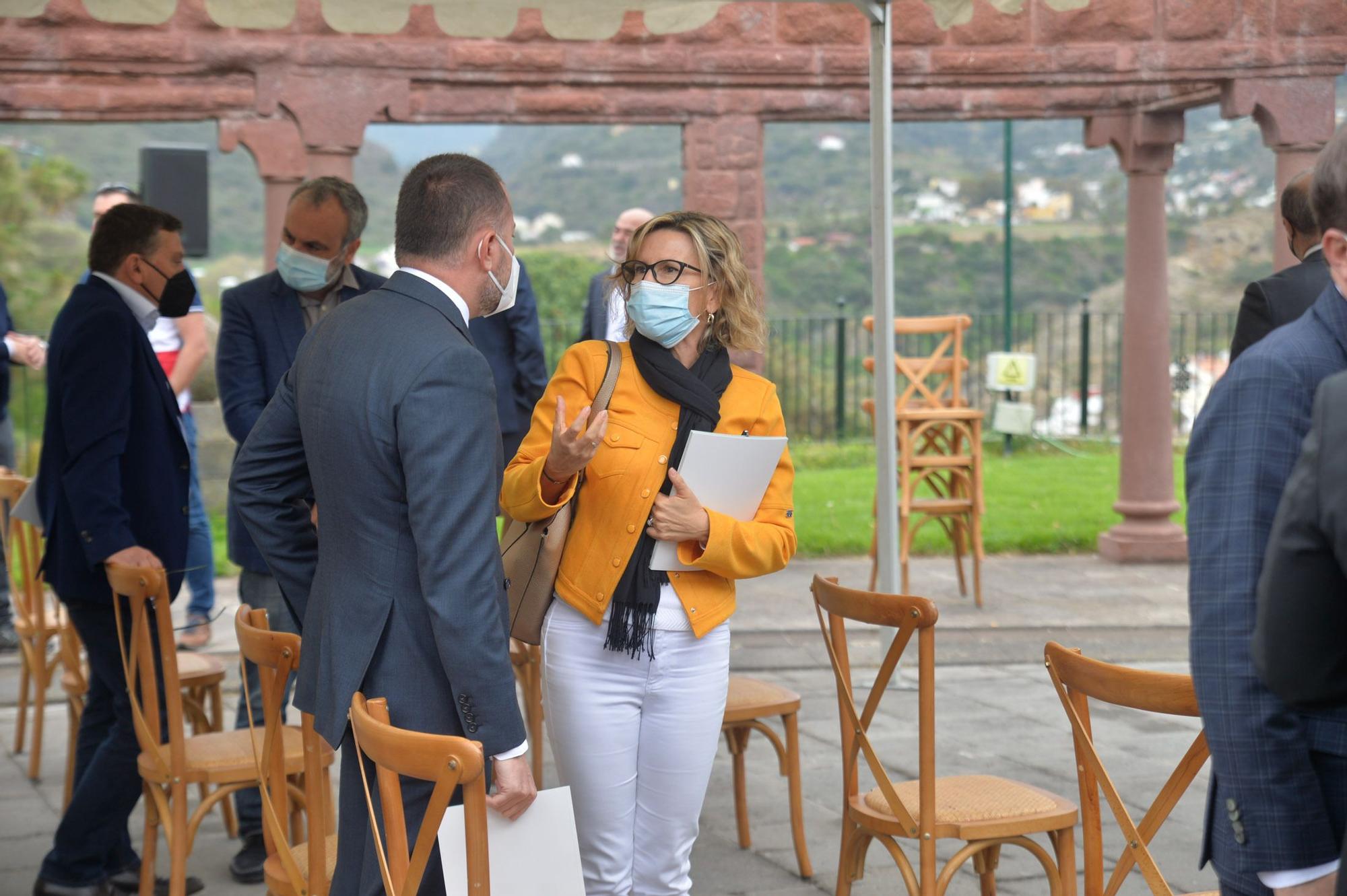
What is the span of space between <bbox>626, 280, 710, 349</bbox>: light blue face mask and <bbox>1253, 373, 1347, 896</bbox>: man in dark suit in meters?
1.60

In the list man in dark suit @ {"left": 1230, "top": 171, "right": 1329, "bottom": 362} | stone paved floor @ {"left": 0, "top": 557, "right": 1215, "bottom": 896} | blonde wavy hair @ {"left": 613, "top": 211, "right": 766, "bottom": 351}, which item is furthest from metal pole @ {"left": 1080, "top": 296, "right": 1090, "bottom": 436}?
blonde wavy hair @ {"left": 613, "top": 211, "right": 766, "bottom": 351}

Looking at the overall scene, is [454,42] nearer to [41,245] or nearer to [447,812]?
[447,812]

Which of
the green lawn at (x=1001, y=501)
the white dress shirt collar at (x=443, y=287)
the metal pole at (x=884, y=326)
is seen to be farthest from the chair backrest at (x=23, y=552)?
the green lawn at (x=1001, y=501)

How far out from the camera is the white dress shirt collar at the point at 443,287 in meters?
2.45

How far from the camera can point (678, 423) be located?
2980 mm

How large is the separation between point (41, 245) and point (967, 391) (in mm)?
16301

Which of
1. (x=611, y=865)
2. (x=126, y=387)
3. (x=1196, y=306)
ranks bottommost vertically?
(x=611, y=865)

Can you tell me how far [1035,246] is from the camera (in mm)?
29438

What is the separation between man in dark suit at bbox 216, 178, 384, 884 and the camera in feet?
13.7

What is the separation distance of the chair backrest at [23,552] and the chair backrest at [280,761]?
5.36 ft

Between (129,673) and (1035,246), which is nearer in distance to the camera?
(129,673)

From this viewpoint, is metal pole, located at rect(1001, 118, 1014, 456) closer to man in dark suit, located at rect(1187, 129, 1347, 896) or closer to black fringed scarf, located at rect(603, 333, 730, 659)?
black fringed scarf, located at rect(603, 333, 730, 659)

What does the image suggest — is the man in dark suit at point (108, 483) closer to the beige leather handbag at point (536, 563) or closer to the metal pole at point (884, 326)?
the beige leather handbag at point (536, 563)

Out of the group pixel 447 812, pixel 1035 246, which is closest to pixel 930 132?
pixel 1035 246
